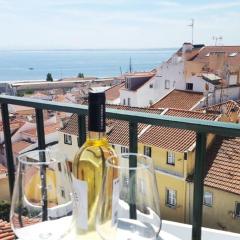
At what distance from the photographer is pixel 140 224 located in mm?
846

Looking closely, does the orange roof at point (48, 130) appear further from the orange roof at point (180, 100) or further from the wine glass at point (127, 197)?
the wine glass at point (127, 197)

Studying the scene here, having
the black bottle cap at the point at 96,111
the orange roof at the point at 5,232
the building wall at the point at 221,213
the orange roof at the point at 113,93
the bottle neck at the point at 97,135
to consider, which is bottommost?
the building wall at the point at 221,213

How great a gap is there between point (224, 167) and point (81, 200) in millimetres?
10374

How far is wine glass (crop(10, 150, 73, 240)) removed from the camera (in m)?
0.82

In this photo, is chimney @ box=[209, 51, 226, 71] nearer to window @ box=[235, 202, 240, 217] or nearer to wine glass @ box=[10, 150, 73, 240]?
window @ box=[235, 202, 240, 217]

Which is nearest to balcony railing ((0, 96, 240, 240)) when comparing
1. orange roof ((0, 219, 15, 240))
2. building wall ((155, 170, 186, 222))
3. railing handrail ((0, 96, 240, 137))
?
railing handrail ((0, 96, 240, 137))

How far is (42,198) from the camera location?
843mm

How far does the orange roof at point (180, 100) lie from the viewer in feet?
57.4

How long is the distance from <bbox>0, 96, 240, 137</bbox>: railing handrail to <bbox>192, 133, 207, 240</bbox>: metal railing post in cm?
4

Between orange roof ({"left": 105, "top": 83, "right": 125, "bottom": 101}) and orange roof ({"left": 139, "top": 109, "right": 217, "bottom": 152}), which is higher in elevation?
orange roof ({"left": 139, "top": 109, "right": 217, "bottom": 152})

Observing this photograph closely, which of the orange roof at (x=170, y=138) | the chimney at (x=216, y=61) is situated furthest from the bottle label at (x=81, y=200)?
the chimney at (x=216, y=61)

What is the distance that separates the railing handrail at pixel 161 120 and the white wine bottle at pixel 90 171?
0.30 meters

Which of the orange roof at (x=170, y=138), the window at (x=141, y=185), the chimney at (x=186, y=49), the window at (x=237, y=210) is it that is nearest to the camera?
the window at (x=141, y=185)

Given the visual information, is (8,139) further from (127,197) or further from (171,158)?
(171,158)
